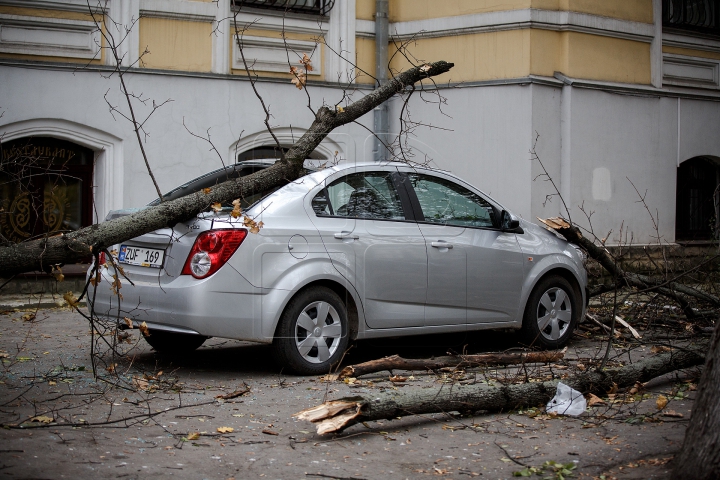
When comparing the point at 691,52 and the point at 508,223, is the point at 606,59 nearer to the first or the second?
the point at 691,52

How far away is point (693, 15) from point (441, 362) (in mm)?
11298

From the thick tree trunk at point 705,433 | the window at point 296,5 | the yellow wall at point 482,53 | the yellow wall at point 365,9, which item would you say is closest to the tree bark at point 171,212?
the thick tree trunk at point 705,433

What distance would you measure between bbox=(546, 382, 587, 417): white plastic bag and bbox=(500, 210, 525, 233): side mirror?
8.17ft

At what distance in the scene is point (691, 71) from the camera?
50.5 ft

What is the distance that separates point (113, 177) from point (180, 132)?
118 cm

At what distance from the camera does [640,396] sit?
6363mm

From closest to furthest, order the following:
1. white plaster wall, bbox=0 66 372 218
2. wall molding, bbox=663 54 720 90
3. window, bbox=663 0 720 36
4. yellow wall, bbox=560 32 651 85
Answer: white plaster wall, bbox=0 66 372 218
yellow wall, bbox=560 32 651 85
wall molding, bbox=663 54 720 90
window, bbox=663 0 720 36

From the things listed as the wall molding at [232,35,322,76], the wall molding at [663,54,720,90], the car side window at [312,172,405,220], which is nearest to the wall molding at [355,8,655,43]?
the wall molding at [663,54,720,90]

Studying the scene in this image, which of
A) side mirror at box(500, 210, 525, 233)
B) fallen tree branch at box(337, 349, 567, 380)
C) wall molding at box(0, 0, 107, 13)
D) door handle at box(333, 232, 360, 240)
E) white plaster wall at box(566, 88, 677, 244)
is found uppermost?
wall molding at box(0, 0, 107, 13)

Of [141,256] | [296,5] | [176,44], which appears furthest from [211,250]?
[296,5]

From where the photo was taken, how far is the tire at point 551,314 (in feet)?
Result: 27.8

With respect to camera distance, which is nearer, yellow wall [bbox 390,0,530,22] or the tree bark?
the tree bark

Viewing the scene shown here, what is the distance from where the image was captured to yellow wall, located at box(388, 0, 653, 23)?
13602 mm

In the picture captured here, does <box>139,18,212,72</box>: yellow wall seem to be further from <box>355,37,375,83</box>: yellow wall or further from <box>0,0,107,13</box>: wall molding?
<box>355,37,375,83</box>: yellow wall
